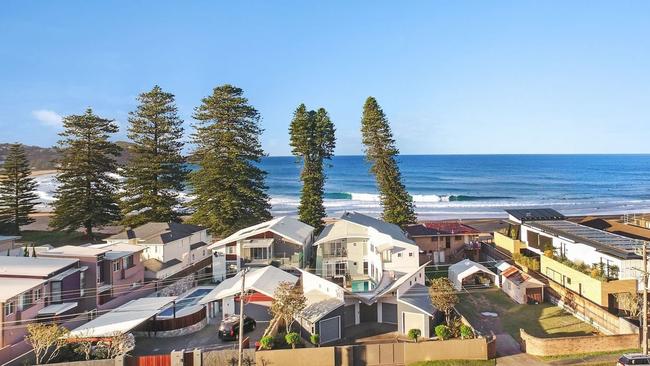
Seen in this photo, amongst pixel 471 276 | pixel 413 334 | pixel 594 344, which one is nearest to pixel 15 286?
pixel 413 334

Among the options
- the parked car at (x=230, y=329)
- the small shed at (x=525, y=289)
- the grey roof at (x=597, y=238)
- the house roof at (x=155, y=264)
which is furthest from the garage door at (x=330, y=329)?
the grey roof at (x=597, y=238)

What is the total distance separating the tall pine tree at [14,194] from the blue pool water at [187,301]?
26628 mm

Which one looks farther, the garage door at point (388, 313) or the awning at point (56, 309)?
the garage door at point (388, 313)

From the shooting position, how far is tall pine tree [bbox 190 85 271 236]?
37031mm

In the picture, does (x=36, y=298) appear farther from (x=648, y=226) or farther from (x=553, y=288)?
(x=648, y=226)

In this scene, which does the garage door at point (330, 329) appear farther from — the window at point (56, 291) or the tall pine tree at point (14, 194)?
the tall pine tree at point (14, 194)

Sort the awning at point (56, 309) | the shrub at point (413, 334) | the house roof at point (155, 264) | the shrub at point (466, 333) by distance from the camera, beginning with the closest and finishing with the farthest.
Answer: the shrub at point (466, 333), the shrub at point (413, 334), the awning at point (56, 309), the house roof at point (155, 264)

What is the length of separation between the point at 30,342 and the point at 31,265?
483cm

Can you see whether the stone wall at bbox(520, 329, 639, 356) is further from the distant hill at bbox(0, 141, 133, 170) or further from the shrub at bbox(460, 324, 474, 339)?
the distant hill at bbox(0, 141, 133, 170)

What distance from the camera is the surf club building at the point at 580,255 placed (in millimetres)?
20844

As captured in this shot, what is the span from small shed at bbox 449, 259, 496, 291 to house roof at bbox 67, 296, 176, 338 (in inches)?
654

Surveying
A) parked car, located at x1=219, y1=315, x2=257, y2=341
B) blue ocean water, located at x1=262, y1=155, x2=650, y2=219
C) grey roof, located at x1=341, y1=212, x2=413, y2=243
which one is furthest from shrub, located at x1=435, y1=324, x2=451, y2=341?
blue ocean water, located at x1=262, y1=155, x2=650, y2=219

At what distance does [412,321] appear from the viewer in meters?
19.6

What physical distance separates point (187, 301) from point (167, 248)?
7129mm
